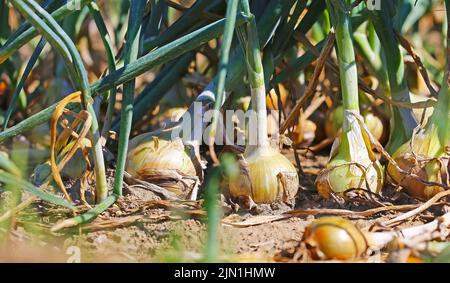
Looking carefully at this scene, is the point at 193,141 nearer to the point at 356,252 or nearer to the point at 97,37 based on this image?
the point at 356,252

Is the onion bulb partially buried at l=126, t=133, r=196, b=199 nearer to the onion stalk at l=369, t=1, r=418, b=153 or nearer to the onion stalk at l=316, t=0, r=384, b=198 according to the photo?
the onion stalk at l=316, t=0, r=384, b=198

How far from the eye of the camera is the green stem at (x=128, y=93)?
142 cm

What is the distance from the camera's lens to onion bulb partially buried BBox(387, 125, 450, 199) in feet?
4.97

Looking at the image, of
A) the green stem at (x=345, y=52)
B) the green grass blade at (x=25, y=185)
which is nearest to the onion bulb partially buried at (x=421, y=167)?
the green stem at (x=345, y=52)

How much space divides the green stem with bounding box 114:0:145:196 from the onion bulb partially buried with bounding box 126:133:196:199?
0.10 metres

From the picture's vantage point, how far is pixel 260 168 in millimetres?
1486

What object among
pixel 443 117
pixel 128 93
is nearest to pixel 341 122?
pixel 443 117

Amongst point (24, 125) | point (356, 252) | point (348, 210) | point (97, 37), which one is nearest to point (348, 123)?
point (348, 210)

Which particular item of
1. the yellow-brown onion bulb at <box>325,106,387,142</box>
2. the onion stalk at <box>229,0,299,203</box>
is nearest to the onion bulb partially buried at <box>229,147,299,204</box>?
the onion stalk at <box>229,0,299,203</box>

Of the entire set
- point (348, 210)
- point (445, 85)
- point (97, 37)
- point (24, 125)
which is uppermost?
point (97, 37)

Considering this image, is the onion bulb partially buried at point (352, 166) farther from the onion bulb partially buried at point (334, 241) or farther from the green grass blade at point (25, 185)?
the green grass blade at point (25, 185)

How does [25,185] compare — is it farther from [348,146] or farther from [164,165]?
[348,146]

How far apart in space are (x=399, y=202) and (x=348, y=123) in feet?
0.60
